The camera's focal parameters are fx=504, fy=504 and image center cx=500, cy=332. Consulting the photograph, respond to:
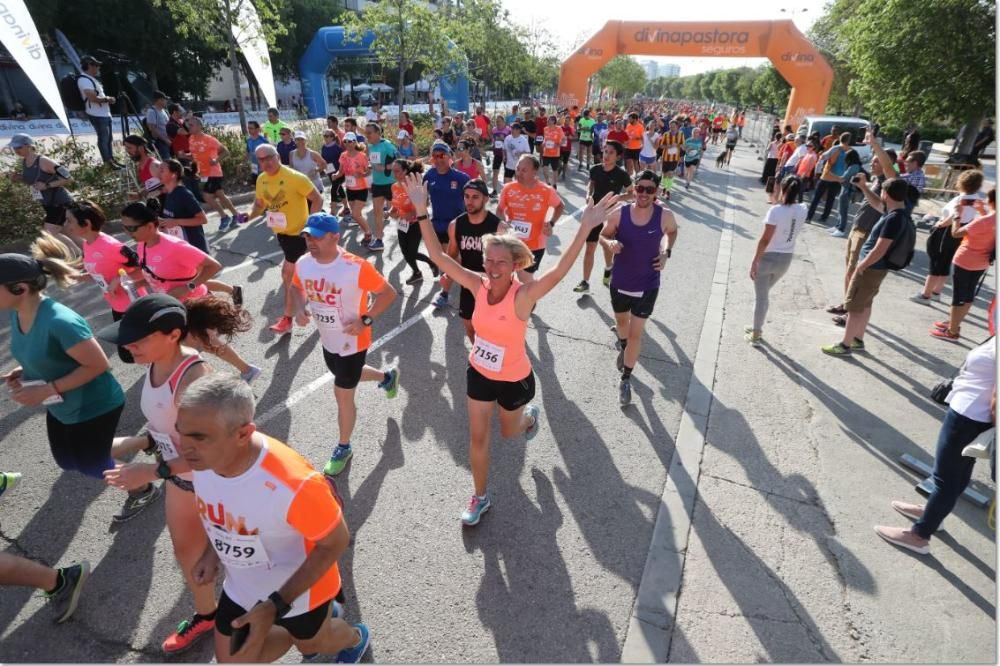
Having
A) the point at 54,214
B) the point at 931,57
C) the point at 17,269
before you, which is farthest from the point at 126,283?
the point at 931,57

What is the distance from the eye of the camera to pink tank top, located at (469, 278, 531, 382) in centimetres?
305

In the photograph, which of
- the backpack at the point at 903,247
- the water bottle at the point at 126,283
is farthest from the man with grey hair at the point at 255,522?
the backpack at the point at 903,247

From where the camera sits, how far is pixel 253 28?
42.9 ft

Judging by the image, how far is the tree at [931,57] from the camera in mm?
13289

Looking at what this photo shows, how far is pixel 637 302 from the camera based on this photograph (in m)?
4.86

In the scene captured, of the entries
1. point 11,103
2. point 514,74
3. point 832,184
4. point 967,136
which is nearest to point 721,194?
point 832,184

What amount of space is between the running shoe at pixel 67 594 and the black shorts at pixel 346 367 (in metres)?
1.76

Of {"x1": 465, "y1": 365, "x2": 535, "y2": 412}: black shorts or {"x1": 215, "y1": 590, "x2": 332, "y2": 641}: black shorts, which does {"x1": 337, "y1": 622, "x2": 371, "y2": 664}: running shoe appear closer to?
{"x1": 215, "y1": 590, "x2": 332, "y2": 641}: black shorts

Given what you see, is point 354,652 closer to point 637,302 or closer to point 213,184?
point 637,302

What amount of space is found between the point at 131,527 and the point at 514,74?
1388 inches

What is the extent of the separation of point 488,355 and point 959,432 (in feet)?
9.34

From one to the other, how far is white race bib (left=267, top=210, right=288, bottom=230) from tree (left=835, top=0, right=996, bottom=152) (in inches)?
668

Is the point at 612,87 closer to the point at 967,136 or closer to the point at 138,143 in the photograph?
the point at 967,136

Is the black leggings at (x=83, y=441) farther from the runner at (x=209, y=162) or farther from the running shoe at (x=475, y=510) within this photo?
the runner at (x=209, y=162)
